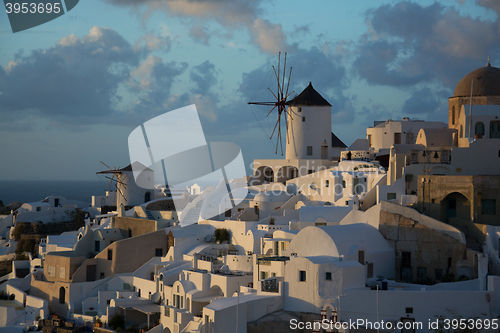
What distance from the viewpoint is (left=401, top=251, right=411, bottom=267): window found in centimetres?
2117

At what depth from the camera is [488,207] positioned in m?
21.5

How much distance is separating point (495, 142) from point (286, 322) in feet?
35.3

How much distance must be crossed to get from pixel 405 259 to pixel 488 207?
326cm

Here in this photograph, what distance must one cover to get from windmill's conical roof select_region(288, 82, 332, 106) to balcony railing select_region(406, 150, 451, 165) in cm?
1013

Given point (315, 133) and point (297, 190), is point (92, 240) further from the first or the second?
point (315, 133)

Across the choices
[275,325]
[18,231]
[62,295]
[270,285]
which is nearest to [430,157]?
[270,285]

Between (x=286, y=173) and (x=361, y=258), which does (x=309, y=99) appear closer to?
(x=286, y=173)

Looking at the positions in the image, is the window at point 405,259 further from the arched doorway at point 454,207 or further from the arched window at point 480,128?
the arched window at point 480,128

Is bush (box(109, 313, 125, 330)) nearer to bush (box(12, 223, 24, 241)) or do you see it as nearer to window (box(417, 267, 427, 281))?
window (box(417, 267, 427, 281))

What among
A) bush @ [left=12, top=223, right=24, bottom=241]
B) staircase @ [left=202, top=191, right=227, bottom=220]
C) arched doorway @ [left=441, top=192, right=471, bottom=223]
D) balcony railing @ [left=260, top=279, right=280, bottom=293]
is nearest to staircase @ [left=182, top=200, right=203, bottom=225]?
staircase @ [left=202, top=191, right=227, bottom=220]

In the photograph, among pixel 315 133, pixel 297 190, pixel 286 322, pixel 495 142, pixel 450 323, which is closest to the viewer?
pixel 450 323

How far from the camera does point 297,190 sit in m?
31.1

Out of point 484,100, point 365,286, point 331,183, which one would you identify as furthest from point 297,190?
point 365,286

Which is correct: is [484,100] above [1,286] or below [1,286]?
above
